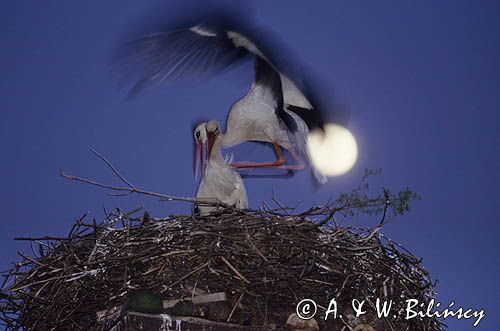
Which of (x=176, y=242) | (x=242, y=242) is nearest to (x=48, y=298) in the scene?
(x=176, y=242)

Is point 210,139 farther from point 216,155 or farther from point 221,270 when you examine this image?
point 221,270

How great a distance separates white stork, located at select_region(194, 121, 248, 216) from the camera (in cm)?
504

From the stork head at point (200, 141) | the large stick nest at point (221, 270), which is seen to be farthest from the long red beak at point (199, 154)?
the large stick nest at point (221, 270)

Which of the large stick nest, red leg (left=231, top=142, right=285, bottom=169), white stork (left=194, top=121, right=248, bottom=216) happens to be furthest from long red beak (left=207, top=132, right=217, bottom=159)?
the large stick nest

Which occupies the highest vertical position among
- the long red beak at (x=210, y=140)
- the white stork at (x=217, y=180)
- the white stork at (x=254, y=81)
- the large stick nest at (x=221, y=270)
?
the white stork at (x=254, y=81)

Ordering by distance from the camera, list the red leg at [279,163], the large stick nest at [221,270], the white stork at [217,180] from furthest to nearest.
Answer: the red leg at [279,163] < the white stork at [217,180] < the large stick nest at [221,270]

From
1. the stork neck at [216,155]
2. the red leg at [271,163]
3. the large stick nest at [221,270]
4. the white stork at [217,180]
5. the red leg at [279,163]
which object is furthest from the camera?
the red leg at [279,163]

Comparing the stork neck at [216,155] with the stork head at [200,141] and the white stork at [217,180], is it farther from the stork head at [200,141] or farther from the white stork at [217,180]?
the stork head at [200,141]

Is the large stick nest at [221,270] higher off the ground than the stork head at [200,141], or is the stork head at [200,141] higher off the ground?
the stork head at [200,141]

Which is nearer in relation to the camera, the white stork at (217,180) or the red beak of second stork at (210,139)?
the white stork at (217,180)

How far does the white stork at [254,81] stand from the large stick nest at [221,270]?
1.27m

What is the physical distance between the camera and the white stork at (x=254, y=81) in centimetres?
537

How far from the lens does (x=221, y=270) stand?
4.01 meters

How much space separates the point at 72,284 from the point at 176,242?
0.50m
